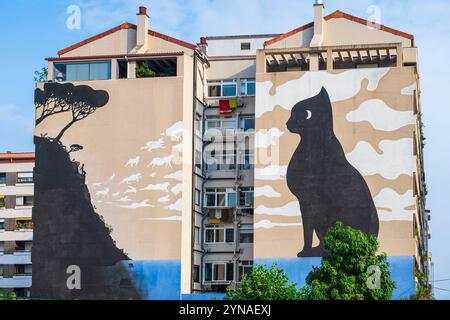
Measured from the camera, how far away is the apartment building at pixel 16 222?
54656 mm

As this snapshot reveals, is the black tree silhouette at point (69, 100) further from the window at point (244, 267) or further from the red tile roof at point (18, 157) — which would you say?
the red tile roof at point (18, 157)

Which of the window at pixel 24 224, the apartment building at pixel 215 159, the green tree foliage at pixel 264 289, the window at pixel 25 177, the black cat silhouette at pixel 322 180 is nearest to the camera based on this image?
the green tree foliage at pixel 264 289

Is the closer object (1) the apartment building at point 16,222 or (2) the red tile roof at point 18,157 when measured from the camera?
(1) the apartment building at point 16,222

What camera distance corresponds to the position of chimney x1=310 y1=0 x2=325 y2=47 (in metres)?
42.0

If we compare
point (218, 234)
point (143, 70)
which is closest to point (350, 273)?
point (218, 234)

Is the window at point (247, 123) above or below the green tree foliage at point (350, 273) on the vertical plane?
above

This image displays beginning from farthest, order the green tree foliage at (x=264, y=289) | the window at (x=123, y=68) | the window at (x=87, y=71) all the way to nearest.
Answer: the window at (x=123, y=68) → the window at (x=87, y=71) → the green tree foliage at (x=264, y=289)

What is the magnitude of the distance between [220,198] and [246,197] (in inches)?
53.2

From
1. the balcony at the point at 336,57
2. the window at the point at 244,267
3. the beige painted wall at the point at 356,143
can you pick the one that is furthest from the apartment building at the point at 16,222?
the balcony at the point at 336,57

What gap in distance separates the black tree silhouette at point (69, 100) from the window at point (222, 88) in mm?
5764

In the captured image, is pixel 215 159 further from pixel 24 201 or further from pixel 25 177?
pixel 25 177

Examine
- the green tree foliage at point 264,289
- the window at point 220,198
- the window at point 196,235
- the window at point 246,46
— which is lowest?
the green tree foliage at point 264,289
